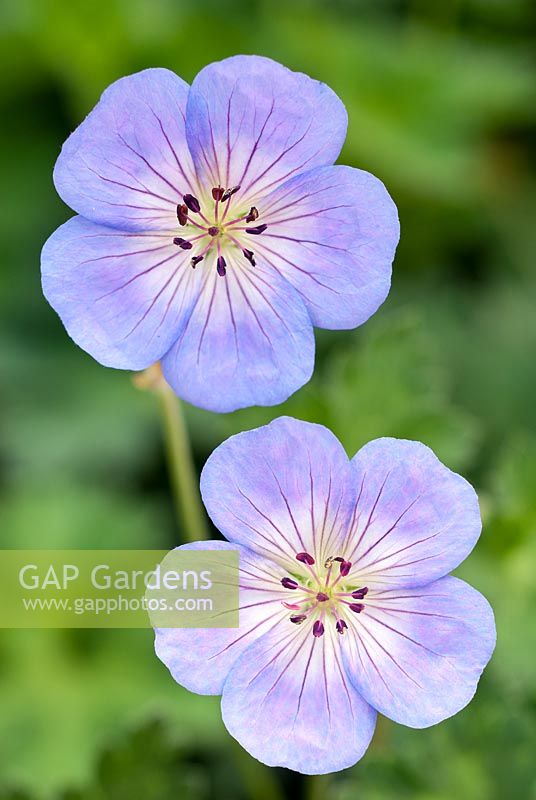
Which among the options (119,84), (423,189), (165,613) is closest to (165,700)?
(165,613)

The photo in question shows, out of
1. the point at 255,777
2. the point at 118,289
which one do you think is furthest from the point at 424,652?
the point at 255,777

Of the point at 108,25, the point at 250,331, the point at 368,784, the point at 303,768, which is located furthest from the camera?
the point at 108,25

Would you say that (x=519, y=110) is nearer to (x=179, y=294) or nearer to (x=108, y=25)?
(x=108, y=25)

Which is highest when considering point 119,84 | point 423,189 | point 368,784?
point 119,84

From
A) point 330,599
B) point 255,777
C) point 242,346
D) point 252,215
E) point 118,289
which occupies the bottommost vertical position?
point 255,777

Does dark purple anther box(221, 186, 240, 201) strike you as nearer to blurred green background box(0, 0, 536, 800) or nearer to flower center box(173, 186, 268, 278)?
flower center box(173, 186, 268, 278)

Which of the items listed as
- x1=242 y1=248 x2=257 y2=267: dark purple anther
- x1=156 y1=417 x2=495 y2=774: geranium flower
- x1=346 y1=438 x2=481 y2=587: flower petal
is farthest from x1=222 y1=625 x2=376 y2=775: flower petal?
x1=242 y1=248 x2=257 y2=267: dark purple anther

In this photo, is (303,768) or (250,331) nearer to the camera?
(303,768)

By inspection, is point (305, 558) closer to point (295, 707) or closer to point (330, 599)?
point (330, 599)
